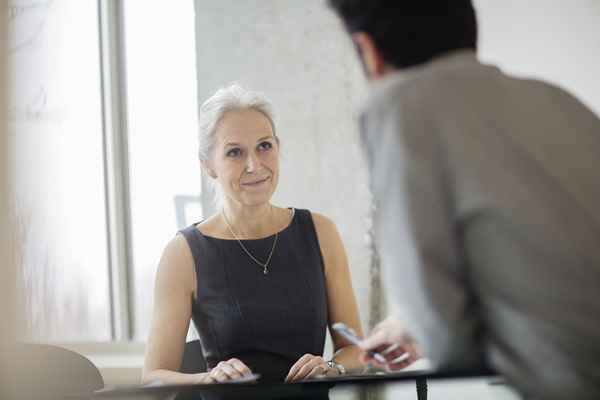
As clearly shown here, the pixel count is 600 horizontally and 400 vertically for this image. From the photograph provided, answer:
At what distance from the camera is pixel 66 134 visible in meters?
3.67

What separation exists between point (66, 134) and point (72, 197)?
284mm

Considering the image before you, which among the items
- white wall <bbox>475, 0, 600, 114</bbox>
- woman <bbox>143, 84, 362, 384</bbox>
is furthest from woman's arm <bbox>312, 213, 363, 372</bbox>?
white wall <bbox>475, 0, 600, 114</bbox>

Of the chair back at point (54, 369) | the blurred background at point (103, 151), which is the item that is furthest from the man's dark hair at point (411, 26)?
the blurred background at point (103, 151)

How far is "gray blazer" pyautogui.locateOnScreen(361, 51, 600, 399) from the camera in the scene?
84 cm

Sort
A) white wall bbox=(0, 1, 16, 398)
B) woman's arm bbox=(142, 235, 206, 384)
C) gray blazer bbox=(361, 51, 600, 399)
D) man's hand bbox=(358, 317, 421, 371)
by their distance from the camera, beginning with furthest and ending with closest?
white wall bbox=(0, 1, 16, 398)
woman's arm bbox=(142, 235, 206, 384)
man's hand bbox=(358, 317, 421, 371)
gray blazer bbox=(361, 51, 600, 399)

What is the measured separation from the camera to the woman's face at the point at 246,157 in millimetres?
2336

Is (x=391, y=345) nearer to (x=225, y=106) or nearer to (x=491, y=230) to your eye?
(x=491, y=230)

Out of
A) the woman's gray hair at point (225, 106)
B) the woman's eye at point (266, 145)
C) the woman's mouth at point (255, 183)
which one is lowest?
the woman's mouth at point (255, 183)

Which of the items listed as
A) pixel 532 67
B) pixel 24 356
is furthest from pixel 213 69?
pixel 24 356

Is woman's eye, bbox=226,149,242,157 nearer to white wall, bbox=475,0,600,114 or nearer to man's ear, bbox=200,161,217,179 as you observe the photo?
man's ear, bbox=200,161,217,179

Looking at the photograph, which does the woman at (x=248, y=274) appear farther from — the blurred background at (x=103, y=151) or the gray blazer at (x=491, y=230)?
the gray blazer at (x=491, y=230)

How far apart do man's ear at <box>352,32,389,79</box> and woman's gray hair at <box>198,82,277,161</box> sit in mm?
1406

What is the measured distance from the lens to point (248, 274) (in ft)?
7.45

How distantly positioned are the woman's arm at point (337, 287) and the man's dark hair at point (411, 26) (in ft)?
4.44
